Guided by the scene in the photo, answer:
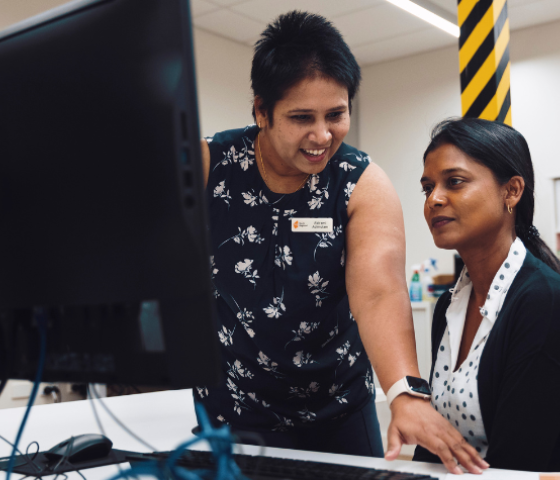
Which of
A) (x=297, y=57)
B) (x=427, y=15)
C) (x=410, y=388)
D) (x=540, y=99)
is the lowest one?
(x=410, y=388)

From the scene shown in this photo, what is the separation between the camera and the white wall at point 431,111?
460cm

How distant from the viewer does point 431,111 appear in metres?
5.18

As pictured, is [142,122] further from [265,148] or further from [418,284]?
[418,284]

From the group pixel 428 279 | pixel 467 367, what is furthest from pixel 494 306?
pixel 428 279

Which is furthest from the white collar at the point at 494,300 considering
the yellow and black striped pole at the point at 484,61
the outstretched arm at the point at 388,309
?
the yellow and black striped pole at the point at 484,61

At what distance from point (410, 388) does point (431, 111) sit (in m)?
4.59

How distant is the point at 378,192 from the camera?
1217mm

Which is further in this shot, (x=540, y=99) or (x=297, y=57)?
(x=540, y=99)

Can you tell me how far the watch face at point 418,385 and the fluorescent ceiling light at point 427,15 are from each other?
12.1ft

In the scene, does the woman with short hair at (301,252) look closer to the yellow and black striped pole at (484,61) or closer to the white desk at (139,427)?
the white desk at (139,427)

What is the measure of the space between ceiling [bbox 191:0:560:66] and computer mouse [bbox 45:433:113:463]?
3485mm

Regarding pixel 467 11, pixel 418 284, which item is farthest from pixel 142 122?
pixel 418 284

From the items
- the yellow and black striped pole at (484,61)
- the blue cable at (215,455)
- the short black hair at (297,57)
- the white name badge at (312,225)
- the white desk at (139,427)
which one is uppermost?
the yellow and black striped pole at (484,61)

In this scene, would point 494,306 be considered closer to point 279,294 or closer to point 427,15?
point 279,294
